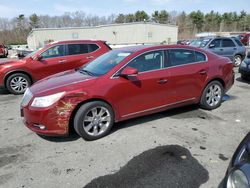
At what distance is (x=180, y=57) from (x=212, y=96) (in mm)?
1329

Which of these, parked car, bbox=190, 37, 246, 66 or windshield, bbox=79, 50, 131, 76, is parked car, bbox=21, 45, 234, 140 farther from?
parked car, bbox=190, 37, 246, 66

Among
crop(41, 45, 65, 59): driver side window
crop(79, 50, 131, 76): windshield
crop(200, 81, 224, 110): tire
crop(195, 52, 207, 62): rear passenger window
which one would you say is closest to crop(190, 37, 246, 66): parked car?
crop(200, 81, 224, 110): tire

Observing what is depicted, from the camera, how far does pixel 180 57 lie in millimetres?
4656

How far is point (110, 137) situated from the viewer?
4.02 meters

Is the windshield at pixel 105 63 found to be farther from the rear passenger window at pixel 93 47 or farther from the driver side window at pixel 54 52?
the rear passenger window at pixel 93 47

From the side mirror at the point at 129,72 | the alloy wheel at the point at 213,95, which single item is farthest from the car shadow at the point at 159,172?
the alloy wheel at the point at 213,95

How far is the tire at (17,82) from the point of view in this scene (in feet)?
23.7

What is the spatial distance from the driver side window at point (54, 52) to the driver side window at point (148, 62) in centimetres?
443

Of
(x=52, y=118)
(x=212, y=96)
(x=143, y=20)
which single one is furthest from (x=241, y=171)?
(x=143, y=20)

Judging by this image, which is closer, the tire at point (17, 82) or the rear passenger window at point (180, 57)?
the rear passenger window at point (180, 57)

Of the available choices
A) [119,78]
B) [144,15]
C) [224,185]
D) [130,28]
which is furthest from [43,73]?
[144,15]

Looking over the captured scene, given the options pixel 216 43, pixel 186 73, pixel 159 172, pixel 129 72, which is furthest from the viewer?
pixel 216 43

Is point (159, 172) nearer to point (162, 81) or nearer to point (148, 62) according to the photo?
point (162, 81)

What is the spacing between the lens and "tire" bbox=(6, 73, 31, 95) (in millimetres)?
7211
